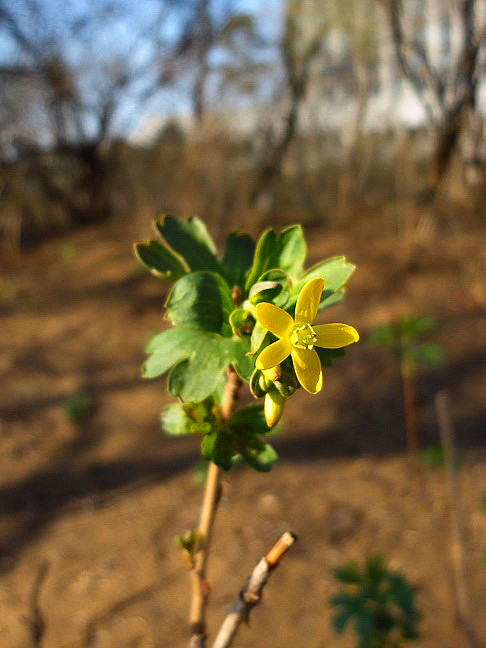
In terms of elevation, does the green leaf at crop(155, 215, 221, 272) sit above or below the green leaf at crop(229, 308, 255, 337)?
above

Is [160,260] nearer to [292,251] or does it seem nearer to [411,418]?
[292,251]

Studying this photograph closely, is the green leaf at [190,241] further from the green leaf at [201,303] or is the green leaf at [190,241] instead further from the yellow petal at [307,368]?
the yellow petal at [307,368]

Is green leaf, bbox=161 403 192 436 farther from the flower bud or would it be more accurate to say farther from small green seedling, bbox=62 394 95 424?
small green seedling, bbox=62 394 95 424

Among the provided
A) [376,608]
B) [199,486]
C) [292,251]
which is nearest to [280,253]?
[292,251]

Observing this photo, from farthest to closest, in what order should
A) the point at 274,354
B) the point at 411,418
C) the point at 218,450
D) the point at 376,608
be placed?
the point at 411,418, the point at 376,608, the point at 218,450, the point at 274,354

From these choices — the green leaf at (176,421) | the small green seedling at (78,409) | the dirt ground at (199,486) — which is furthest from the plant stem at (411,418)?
the small green seedling at (78,409)

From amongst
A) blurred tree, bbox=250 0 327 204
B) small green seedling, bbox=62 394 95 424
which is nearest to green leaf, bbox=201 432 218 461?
small green seedling, bbox=62 394 95 424
